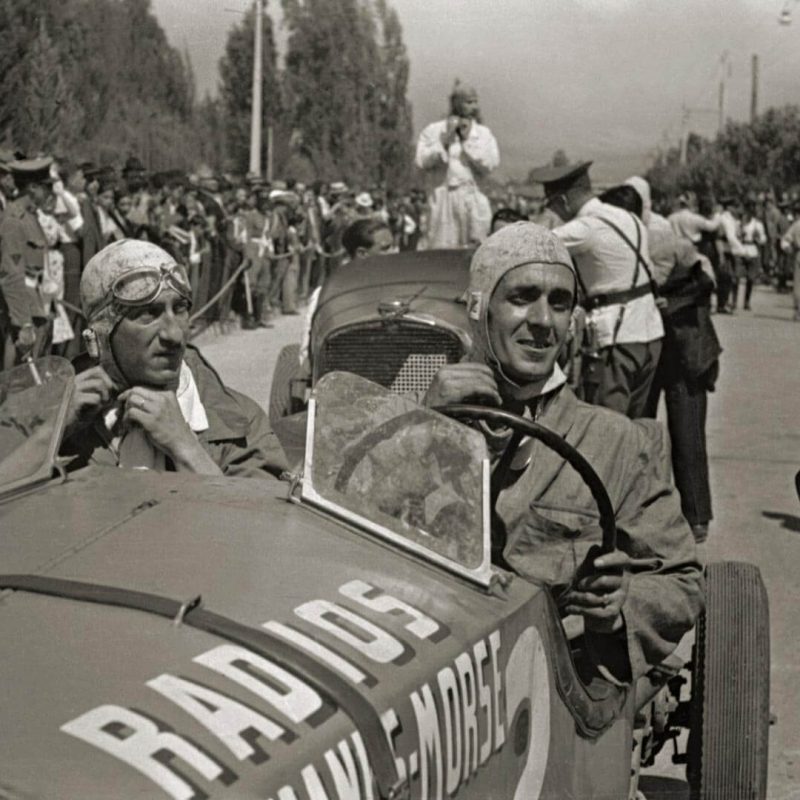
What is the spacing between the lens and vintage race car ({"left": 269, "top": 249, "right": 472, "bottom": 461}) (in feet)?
24.2

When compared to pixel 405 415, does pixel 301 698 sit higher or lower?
lower

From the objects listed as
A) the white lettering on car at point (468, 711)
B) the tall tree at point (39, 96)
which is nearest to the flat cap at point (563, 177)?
the white lettering on car at point (468, 711)

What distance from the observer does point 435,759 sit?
2.38 m

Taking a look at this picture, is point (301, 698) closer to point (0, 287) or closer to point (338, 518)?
point (338, 518)

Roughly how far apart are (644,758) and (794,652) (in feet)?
6.98

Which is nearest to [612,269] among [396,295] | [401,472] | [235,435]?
[396,295]

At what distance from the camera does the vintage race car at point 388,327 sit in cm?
737

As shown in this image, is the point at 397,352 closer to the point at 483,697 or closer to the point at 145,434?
the point at 145,434

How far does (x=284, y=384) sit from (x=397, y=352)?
77 cm

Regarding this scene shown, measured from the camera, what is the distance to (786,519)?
8.61 m

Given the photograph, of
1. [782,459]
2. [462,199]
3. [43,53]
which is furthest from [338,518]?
[43,53]

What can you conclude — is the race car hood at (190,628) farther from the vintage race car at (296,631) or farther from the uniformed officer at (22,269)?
the uniformed officer at (22,269)

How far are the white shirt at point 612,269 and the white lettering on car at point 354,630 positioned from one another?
18.4 feet

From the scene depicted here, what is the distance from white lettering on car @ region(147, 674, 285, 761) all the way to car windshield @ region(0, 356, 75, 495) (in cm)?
98
